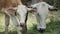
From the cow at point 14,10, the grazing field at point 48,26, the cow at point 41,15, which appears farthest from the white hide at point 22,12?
the grazing field at point 48,26

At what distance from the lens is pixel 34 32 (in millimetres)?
8266

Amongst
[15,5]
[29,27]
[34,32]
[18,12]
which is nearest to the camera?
[18,12]

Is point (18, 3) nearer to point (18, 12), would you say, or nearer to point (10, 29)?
point (18, 12)

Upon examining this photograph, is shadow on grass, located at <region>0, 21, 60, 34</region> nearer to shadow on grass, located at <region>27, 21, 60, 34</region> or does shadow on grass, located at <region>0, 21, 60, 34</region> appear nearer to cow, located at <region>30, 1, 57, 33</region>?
shadow on grass, located at <region>27, 21, 60, 34</region>

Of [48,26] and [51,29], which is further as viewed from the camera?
[48,26]

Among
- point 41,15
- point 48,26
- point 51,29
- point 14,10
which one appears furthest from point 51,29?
point 14,10

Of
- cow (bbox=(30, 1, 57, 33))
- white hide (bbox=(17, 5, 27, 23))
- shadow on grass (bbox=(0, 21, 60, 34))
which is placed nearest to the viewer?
white hide (bbox=(17, 5, 27, 23))

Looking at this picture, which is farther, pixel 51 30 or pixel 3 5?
pixel 51 30

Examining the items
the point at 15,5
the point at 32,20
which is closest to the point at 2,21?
the point at 32,20

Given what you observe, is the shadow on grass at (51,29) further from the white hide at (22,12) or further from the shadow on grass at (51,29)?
the white hide at (22,12)

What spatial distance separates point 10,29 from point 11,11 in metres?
2.02

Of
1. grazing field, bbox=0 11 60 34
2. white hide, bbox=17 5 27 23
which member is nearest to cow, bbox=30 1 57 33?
white hide, bbox=17 5 27 23

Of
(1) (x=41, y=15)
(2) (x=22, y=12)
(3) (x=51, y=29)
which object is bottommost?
(3) (x=51, y=29)

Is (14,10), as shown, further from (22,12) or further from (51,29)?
(51,29)
